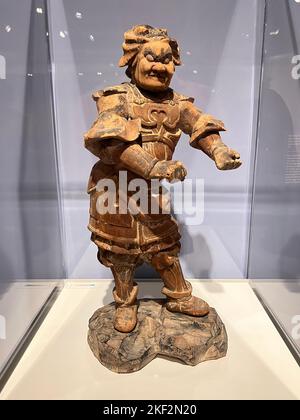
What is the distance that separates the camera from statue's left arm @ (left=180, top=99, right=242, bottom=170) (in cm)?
110

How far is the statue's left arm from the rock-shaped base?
1.89ft

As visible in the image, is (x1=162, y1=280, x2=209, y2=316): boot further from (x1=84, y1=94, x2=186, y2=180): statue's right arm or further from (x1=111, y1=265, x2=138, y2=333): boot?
(x1=84, y1=94, x2=186, y2=180): statue's right arm

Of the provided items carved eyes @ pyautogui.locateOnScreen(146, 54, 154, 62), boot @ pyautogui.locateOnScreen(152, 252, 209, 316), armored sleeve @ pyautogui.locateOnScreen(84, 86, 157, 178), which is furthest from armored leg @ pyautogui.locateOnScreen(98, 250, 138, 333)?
carved eyes @ pyautogui.locateOnScreen(146, 54, 154, 62)

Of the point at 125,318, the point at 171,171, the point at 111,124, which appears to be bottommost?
the point at 125,318

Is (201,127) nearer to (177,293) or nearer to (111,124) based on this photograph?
(111,124)

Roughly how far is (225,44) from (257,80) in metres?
0.20

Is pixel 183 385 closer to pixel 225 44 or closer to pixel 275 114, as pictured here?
pixel 275 114

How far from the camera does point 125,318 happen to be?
1314mm

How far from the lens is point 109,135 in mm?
1029

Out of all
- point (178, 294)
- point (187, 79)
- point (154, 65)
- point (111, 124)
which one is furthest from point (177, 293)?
point (187, 79)

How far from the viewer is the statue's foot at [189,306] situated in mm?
1383

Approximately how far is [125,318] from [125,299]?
0.21 ft
